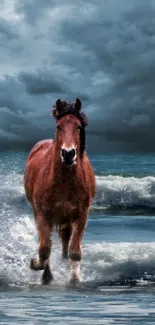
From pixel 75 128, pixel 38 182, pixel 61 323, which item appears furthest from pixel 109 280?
pixel 61 323

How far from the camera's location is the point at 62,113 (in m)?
10.7

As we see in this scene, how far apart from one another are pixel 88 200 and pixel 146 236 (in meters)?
7.40

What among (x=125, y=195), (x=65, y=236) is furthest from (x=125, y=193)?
(x=65, y=236)

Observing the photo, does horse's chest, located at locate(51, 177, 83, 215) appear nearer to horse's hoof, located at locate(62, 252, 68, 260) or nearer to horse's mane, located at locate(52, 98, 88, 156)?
horse's mane, located at locate(52, 98, 88, 156)

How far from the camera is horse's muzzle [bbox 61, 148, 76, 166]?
10.0m

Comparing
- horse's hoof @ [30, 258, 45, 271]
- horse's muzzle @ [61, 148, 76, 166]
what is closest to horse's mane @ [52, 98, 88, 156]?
horse's muzzle @ [61, 148, 76, 166]

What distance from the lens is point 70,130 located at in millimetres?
10430

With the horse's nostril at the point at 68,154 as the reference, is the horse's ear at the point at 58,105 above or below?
above

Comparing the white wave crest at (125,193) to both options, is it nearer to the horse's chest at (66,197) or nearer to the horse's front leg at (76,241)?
the horse's front leg at (76,241)

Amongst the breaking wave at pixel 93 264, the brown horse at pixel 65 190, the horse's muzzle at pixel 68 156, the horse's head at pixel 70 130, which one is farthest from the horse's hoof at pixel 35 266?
the horse's muzzle at pixel 68 156

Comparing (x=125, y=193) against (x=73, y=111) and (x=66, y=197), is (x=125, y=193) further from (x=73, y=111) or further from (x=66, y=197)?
(x=73, y=111)

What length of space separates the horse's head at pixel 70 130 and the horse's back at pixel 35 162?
1132 millimetres

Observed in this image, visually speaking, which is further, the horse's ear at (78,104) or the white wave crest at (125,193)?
the white wave crest at (125,193)

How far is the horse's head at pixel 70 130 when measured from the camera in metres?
10.1
